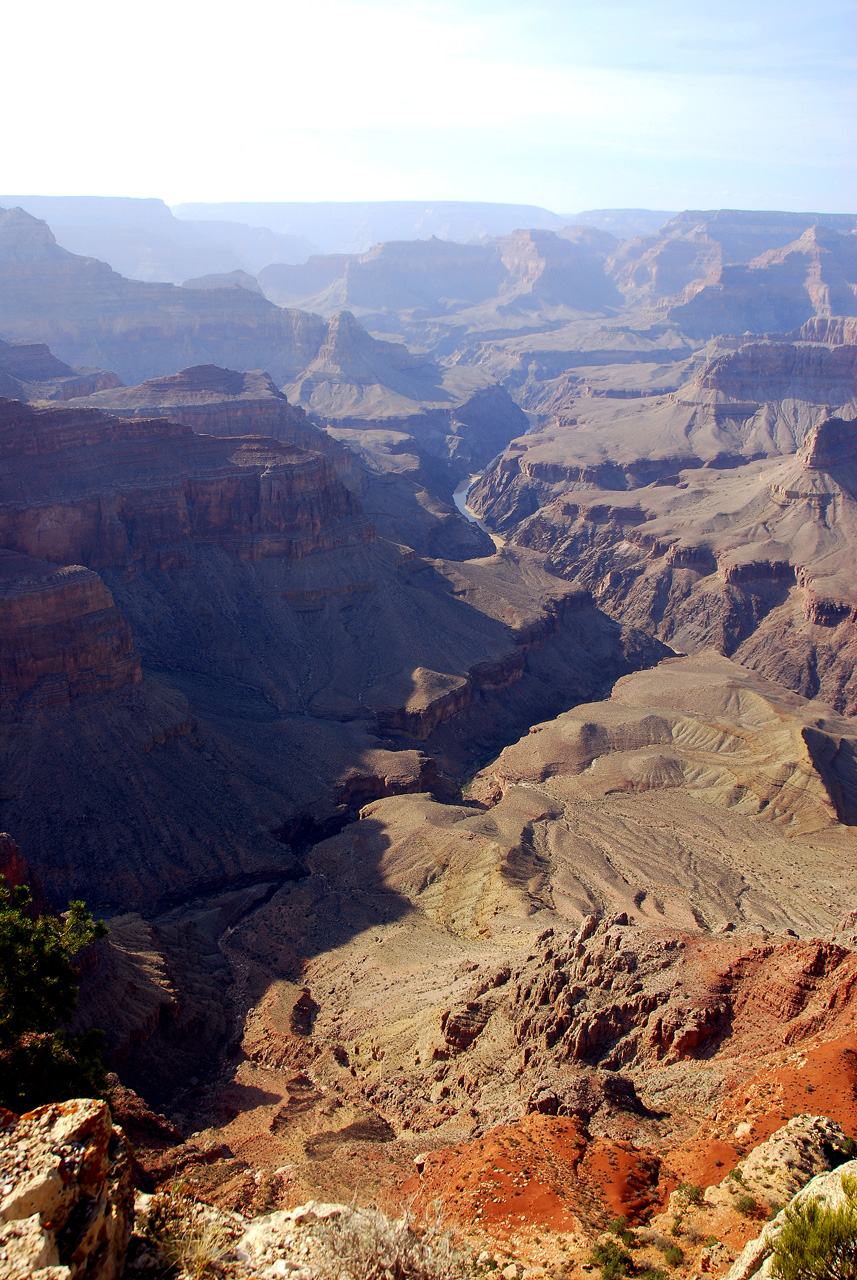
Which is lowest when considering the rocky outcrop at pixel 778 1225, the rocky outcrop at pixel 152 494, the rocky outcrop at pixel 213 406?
the rocky outcrop at pixel 778 1225

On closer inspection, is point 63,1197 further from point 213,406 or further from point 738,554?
point 213,406

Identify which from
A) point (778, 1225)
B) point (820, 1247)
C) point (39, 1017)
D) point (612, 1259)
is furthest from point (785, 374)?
point (820, 1247)

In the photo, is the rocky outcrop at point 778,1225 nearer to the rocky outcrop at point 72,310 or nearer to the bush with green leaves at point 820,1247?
the bush with green leaves at point 820,1247

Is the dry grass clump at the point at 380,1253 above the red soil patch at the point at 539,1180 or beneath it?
above

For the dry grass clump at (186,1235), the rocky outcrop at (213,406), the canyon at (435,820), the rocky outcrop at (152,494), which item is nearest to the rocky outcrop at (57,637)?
the canyon at (435,820)

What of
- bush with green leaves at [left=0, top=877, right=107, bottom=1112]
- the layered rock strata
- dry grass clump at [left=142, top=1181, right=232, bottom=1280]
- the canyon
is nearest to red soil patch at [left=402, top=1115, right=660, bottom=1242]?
the canyon

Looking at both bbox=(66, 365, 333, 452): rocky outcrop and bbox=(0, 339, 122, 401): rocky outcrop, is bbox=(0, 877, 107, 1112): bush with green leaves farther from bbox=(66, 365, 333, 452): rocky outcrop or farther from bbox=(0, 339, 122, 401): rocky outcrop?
bbox=(0, 339, 122, 401): rocky outcrop
